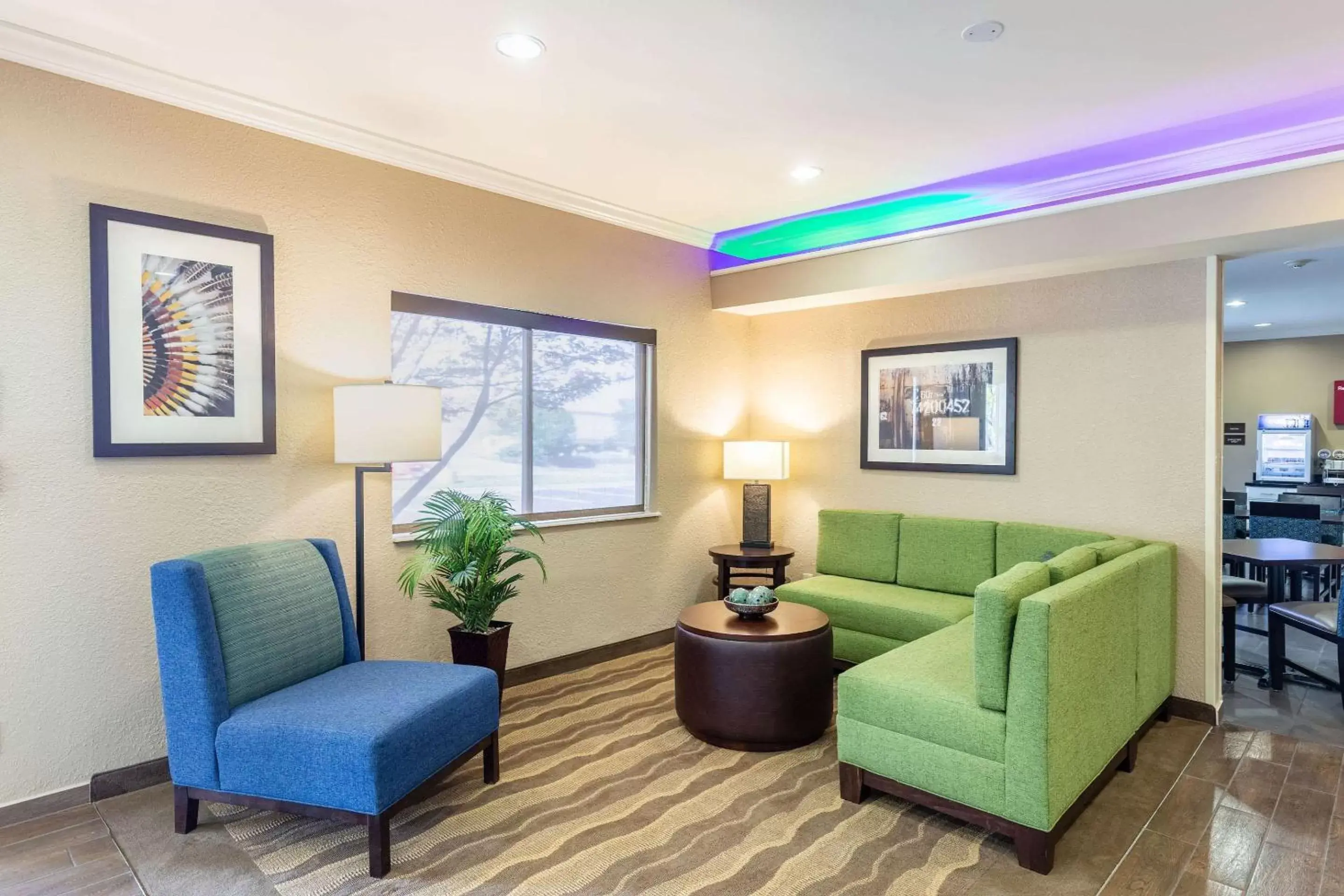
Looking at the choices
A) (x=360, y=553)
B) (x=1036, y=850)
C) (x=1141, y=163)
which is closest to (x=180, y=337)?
(x=360, y=553)

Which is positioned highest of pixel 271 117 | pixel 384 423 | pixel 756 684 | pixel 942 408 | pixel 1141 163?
pixel 271 117

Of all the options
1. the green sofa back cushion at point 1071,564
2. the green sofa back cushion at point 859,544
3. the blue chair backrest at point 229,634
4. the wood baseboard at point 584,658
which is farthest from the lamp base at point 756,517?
the blue chair backrest at point 229,634

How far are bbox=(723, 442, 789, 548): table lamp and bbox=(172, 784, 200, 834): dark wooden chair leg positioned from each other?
3.17 meters

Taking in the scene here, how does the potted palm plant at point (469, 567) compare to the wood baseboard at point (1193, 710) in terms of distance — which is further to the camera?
the wood baseboard at point (1193, 710)

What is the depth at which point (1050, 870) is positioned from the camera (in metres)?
2.35

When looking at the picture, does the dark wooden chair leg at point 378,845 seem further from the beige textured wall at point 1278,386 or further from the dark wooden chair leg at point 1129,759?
the beige textured wall at point 1278,386

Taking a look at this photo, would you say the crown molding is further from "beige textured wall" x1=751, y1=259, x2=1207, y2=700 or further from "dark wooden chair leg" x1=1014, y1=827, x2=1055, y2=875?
"dark wooden chair leg" x1=1014, y1=827, x2=1055, y2=875

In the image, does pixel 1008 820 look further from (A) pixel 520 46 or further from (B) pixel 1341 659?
(A) pixel 520 46

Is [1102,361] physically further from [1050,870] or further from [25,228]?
[25,228]

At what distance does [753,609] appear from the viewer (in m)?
3.43

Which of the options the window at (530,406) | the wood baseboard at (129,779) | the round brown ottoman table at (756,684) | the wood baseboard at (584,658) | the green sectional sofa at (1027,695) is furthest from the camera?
the wood baseboard at (584,658)

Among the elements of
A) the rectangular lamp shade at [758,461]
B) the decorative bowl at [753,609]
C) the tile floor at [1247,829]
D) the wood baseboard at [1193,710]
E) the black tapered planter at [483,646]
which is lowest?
the tile floor at [1247,829]

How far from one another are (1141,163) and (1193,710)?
255cm

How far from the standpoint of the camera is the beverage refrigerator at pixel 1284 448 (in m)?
8.23
